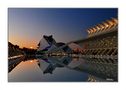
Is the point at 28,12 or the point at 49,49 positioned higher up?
the point at 28,12

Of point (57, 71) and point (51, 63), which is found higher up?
point (51, 63)

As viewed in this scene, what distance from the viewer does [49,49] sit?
22.4 ft

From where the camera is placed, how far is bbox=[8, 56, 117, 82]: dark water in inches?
263

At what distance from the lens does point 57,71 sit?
22.0 feet

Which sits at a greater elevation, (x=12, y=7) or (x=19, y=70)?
(x=12, y=7)

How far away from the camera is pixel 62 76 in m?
6.68

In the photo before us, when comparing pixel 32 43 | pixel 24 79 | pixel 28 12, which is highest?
pixel 28 12

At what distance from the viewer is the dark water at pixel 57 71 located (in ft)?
21.9
